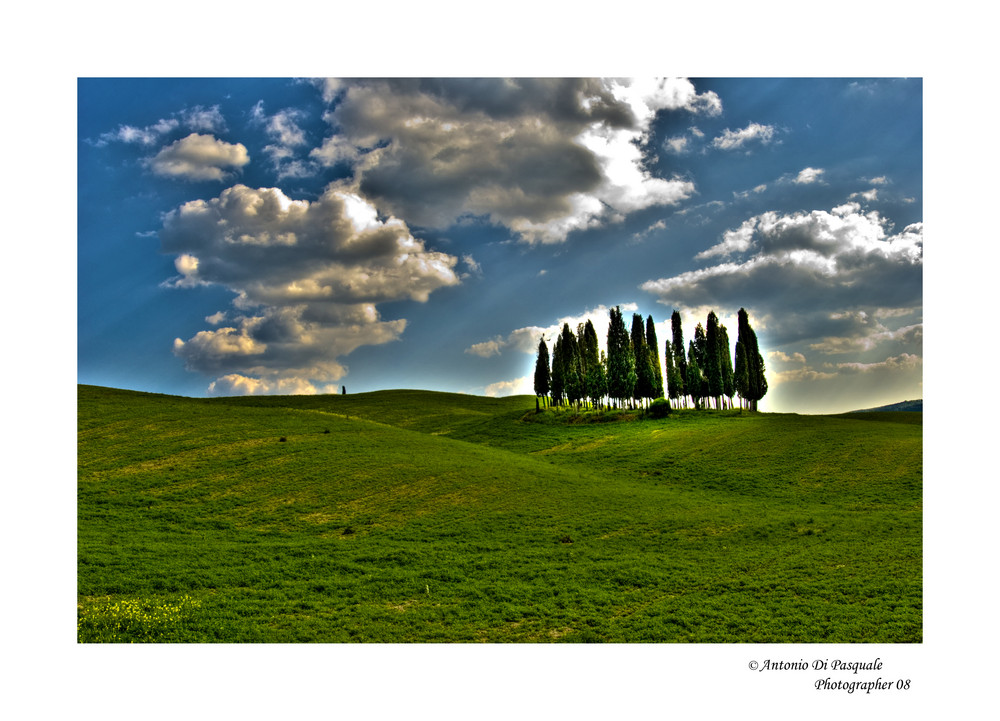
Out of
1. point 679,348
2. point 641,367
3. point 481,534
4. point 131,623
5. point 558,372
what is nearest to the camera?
point 131,623

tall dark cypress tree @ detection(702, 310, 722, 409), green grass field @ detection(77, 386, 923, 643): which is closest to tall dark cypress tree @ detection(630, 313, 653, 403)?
tall dark cypress tree @ detection(702, 310, 722, 409)

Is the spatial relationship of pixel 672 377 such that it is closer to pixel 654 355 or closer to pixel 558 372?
pixel 654 355

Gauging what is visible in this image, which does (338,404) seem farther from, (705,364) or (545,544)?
(545,544)

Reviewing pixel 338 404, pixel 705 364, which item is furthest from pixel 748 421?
pixel 338 404

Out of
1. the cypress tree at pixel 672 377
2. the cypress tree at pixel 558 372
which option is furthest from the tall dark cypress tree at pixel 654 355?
the cypress tree at pixel 558 372

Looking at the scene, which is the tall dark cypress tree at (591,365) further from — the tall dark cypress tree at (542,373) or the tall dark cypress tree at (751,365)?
the tall dark cypress tree at (751,365)

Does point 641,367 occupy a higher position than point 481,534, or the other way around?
point 641,367

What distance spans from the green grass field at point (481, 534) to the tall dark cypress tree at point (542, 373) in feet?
130

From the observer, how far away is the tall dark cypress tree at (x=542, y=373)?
284 ft

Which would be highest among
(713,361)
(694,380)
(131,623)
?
(713,361)

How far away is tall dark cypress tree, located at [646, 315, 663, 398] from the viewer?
7369 centimetres

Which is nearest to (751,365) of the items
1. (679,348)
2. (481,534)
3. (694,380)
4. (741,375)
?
(741,375)

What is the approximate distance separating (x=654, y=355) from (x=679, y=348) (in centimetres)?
429

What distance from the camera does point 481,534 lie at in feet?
73.8
